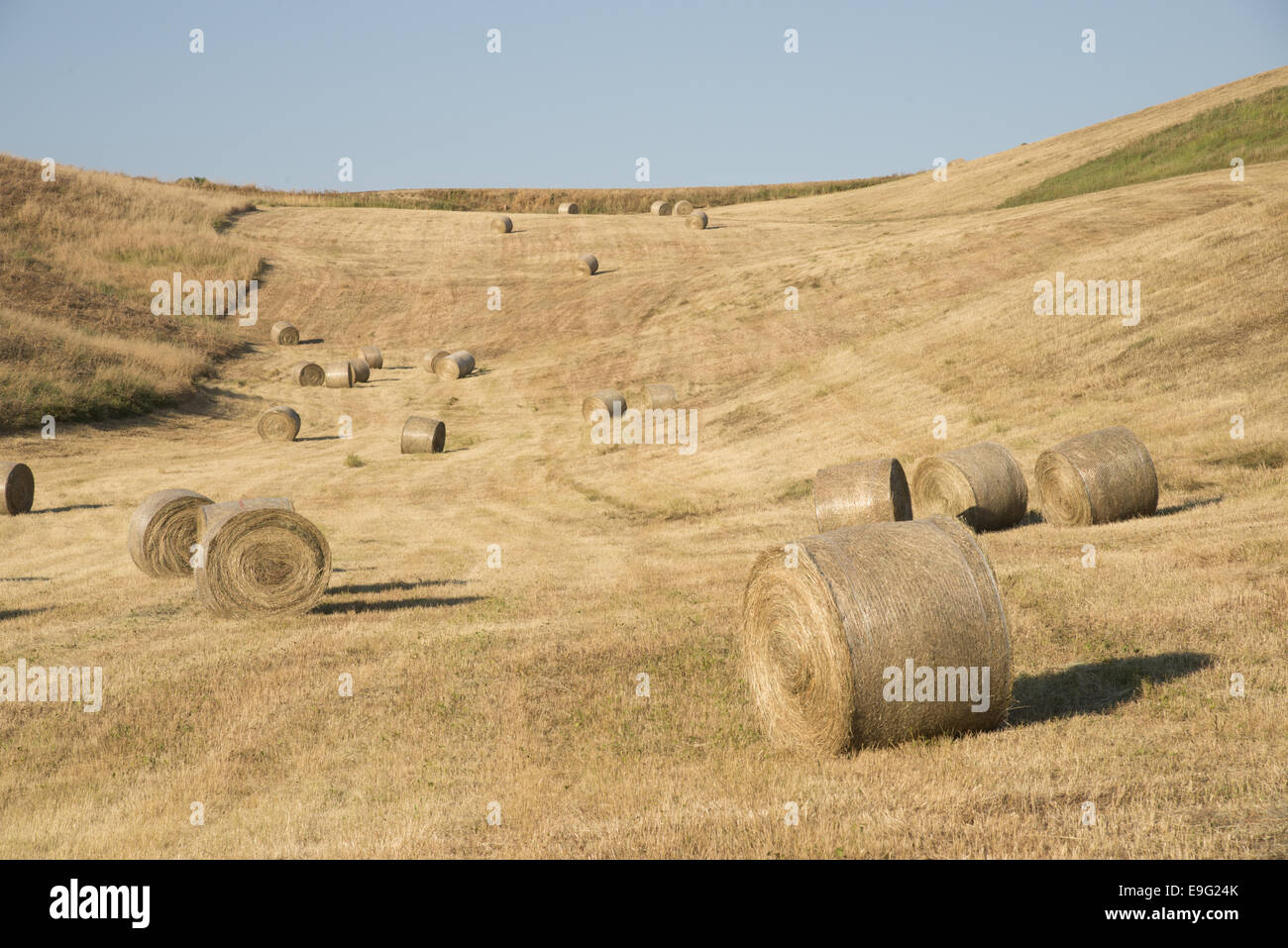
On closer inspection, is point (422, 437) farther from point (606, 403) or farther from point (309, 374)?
point (309, 374)

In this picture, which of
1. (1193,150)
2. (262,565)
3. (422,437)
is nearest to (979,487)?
(262,565)

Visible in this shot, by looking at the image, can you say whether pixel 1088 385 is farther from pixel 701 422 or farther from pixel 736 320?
pixel 736 320

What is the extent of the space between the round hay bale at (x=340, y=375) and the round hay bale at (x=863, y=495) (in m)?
30.3

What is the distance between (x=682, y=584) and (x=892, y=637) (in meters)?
8.06

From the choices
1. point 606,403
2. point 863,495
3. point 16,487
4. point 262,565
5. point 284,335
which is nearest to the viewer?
point 262,565

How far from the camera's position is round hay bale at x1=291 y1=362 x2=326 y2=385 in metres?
45.7

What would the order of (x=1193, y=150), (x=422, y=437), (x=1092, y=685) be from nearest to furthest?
(x=1092, y=685)
(x=422, y=437)
(x=1193, y=150)

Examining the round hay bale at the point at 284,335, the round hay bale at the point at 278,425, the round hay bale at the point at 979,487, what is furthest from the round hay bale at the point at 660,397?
the round hay bale at the point at 284,335

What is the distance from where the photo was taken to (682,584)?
1647 centimetres

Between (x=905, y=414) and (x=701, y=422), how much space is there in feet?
23.8

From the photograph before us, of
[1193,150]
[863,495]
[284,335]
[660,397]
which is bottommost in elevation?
[863,495]

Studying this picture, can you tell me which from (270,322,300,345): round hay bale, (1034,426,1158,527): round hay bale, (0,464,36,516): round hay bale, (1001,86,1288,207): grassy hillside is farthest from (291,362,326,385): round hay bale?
(1001,86,1288,207): grassy hillside

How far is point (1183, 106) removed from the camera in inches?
2387

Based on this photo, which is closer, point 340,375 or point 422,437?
point 422,437
